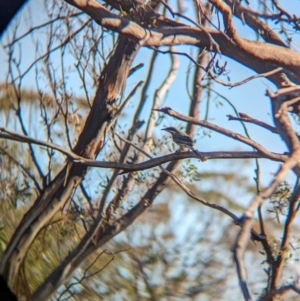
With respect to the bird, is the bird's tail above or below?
below

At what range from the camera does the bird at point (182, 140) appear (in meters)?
0.68

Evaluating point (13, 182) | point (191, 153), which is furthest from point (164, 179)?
point (13, 182)

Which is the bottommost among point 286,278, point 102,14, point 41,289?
point 41,289

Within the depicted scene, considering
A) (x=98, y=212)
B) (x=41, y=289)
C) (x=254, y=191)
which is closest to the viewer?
(x=254, y=191)

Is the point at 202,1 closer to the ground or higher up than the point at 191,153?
higher up

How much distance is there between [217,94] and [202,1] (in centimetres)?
12

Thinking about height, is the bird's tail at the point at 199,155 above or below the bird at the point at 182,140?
below

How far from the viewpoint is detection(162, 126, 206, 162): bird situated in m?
0.68

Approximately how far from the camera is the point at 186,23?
706 mm

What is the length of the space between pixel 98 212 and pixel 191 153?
0.50ft

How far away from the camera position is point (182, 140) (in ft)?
2.27

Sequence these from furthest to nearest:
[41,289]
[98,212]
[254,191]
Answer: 1. [41,289]
2. [98,212]
3. [254,191]

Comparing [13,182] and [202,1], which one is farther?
[13,182]

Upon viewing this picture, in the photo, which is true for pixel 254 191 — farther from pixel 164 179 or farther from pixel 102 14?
pixel 102 14
